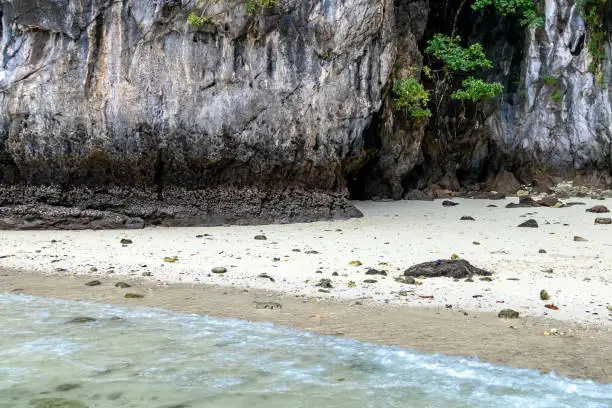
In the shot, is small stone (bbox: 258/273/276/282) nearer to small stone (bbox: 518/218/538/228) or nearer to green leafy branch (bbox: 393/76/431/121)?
small stone (bbox: 518/218/538/228)

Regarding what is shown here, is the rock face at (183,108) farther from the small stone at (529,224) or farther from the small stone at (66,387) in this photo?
the small stone at (66,387)

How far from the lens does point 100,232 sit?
1107cm

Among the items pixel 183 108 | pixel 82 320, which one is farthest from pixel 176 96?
pixel 82 320

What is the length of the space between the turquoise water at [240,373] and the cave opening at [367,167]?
994 centimetres

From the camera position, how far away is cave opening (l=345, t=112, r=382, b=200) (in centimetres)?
1486

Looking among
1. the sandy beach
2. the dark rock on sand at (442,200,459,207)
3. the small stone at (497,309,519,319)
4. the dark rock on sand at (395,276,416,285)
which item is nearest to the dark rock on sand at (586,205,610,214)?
the sandy beach

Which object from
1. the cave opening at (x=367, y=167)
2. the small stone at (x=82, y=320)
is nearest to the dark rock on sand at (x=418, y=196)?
the cave opening at (x=367, y=167)

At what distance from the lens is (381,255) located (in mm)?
8125

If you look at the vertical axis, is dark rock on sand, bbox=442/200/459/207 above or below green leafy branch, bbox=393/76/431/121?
below

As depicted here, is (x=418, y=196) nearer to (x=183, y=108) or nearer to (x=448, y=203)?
(x=448, y=203)

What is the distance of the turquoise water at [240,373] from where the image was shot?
11.6ft

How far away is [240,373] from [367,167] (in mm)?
13438

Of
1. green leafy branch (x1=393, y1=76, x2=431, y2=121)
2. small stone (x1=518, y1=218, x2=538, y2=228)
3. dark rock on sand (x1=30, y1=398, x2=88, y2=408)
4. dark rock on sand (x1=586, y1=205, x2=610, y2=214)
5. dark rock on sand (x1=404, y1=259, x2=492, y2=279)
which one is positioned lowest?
dark rock on sand (x1=30, y1=398, x2=88, y2=408)

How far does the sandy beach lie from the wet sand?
0.6 inches
